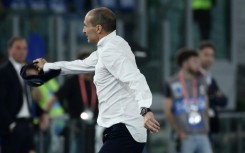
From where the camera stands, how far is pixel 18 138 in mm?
13977

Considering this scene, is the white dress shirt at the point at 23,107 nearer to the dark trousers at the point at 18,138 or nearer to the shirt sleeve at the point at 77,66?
the dark trousers at the point at 18,138

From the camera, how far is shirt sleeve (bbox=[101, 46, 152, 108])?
9.26m

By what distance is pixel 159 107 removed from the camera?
23219 mm

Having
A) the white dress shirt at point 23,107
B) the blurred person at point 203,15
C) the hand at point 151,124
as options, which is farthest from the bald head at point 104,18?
the blurred person at point 203,15

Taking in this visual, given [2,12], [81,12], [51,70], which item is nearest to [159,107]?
[81,12]

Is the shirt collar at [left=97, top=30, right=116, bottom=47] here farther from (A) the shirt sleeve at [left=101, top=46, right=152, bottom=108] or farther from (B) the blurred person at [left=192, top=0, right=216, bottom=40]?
(B) the blurred person at [left=192, top=0, right=216, bottom=40]

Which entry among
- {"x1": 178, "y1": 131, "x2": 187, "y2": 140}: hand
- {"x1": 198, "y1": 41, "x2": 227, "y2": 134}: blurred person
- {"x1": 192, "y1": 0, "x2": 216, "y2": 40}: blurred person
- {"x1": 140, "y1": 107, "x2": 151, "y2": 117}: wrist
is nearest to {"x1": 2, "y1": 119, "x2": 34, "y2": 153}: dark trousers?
{"x1": 178, "y1": 131, "x2": 187, "y2": 140}: hand

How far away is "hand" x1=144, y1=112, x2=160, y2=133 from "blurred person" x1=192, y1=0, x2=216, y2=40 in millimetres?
16349

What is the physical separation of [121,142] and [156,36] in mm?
13405

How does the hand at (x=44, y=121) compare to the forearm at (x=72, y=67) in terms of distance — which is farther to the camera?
the hand at (x=44, y=121)

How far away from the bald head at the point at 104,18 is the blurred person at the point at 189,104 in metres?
5.38

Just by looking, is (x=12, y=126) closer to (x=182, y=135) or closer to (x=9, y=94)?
(x=9, y=94)

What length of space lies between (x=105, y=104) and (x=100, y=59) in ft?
1.18

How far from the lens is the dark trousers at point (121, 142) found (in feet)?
31.4
